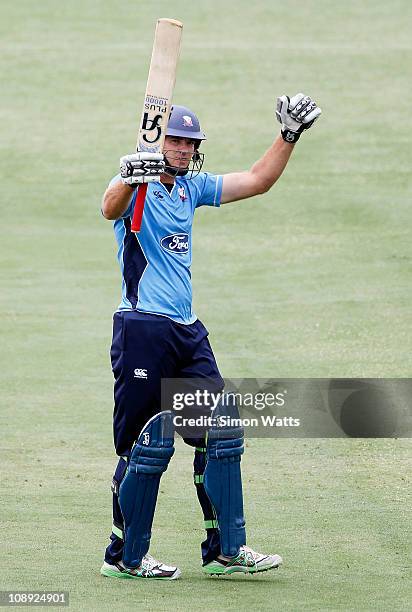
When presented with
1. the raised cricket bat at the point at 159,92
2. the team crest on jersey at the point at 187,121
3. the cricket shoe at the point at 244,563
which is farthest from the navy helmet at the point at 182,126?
the cricket shoe at the point at 244,563

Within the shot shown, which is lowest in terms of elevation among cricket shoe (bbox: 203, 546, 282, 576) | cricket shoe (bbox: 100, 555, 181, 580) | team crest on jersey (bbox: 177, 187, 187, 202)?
cricket shoe (bbox: 100, 555, 181, 580)

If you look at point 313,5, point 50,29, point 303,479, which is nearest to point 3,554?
point 303,479

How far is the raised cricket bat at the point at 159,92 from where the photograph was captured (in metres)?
5.96

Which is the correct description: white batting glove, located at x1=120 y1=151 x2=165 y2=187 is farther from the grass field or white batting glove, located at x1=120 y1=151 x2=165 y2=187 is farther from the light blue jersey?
the grass field

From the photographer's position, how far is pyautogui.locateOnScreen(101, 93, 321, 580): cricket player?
6059mm

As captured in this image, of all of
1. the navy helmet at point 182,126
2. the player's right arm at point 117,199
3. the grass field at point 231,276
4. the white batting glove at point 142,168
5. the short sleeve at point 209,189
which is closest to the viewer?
the white batting glove at point 142,168

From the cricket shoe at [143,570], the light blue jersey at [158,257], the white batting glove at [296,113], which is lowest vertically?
the cricket shoe at [143,570]

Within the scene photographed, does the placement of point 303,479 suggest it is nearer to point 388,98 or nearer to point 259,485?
point 259,485

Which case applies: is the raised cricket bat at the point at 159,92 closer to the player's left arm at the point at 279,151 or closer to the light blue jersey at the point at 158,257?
the light blue jersey at the point at 158,257

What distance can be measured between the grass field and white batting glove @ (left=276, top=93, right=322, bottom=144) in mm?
2016

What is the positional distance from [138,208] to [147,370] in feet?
2.38

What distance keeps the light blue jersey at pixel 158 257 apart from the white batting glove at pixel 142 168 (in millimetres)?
323

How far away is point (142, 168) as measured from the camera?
573 centimetres

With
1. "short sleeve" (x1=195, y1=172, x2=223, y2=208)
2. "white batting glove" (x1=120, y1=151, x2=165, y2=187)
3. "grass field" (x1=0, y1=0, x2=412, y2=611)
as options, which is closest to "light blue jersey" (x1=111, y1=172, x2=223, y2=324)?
"short sleeve" (x1=195, y1=172, x2=223, y2=208)
